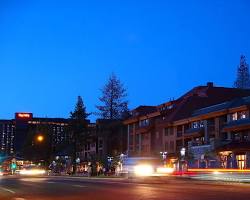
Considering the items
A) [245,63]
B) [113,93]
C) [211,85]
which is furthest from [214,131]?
[245,63]

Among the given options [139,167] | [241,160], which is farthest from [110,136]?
[139,167]

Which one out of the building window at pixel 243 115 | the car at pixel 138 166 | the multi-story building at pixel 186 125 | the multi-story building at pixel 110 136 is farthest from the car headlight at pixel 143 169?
the multi-story building at pixel 110 136

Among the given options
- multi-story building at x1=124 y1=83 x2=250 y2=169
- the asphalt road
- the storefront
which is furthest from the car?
the asphalt road

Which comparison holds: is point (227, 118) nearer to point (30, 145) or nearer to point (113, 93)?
point (113, 93)

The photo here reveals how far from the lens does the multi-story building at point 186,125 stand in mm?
77625

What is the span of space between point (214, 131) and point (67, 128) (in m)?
39.6

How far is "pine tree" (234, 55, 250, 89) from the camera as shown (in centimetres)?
13759

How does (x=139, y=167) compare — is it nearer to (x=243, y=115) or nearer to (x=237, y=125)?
(x=237, y=125)

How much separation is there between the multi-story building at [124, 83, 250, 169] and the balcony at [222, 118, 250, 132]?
0.19 m

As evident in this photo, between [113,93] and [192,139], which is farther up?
[113,93]

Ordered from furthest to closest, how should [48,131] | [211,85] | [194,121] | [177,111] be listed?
[48,131] → [211,85] → [177,111] → [194,121]

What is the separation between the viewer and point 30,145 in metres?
142

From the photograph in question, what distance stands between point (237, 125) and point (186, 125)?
1925cm

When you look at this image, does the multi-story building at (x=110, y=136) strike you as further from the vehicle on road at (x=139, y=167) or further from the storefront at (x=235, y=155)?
the storefront at (x=235, y=155)
